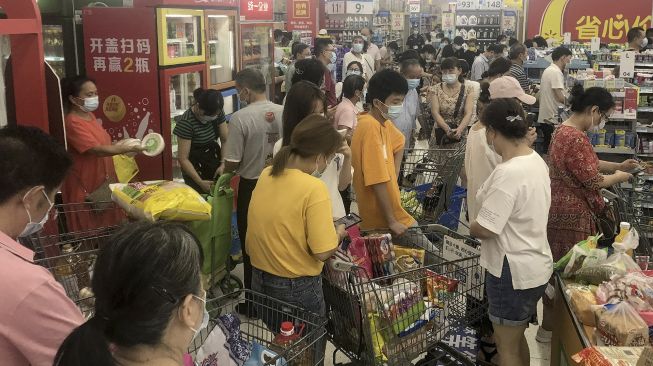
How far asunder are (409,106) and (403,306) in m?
3.74

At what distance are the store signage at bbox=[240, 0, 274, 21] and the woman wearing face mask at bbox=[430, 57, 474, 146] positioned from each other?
2.35 meters

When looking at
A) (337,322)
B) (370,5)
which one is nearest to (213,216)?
(337,322)

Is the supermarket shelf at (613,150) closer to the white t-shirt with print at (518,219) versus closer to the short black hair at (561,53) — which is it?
the short black hair at (561,53)

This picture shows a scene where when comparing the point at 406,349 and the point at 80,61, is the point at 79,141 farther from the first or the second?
the point at 406,349

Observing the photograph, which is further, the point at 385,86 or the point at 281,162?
the point at 385,86

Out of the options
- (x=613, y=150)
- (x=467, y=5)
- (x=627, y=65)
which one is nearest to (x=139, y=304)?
(x=613, y=150)

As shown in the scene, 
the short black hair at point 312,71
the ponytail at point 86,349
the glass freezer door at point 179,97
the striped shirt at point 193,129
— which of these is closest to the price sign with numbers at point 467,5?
the glass freezer door at point 179,97

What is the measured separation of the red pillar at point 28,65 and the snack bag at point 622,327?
3129 millimetres

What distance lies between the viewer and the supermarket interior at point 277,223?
1.72 m

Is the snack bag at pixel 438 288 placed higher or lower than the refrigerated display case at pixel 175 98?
lower

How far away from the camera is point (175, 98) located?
5.93 metres

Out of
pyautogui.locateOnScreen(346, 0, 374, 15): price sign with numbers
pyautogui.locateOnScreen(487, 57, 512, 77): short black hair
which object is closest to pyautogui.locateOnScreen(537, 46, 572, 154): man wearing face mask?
pyautogui.locateOnScreen(487, 57, 512, 77): short black hair

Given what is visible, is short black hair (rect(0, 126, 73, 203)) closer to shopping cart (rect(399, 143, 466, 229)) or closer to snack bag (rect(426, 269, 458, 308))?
snack bag (rect(426, 269, 458, 308))

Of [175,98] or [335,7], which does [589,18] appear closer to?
[335,7]
